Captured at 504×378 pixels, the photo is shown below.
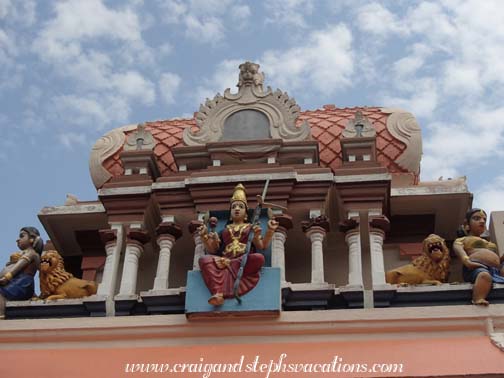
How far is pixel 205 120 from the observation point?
13320 mm

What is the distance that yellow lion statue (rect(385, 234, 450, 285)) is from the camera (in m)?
11.3

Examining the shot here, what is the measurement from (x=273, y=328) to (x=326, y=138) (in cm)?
439

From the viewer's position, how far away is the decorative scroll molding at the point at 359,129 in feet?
41.8

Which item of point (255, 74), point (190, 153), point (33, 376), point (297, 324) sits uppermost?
point (255, 74)

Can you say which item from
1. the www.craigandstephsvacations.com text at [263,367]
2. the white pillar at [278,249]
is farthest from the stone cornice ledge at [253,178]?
the www.craigandstephsvacations.com text at [263,367]

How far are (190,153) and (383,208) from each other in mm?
2806

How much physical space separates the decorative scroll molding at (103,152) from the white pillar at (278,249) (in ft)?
11.6

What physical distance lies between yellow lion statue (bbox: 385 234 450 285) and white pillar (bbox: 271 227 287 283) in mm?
1354

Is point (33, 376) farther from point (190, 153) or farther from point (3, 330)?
point (190, 153)

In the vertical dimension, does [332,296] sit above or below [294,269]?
below

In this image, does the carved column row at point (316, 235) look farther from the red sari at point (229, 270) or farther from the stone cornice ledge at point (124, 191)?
the stone cornice ledge at point (124, 191)

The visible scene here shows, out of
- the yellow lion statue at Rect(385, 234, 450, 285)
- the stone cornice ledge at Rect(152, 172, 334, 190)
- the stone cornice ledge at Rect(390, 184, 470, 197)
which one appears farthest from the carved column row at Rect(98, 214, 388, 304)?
the stone cornice ledge at Rect(390, 184, 470, 197)

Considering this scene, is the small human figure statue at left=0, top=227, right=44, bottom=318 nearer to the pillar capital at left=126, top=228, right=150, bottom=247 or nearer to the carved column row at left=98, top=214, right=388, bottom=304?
the carved column row at left=98, top=214, right=388, bottom=304

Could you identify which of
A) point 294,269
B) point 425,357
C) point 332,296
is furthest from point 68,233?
point 425,357
